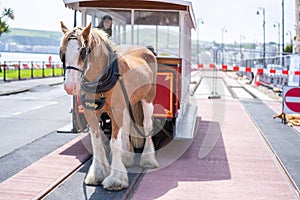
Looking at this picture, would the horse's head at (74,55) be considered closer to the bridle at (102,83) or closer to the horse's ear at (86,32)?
the horse's ear at (86,32)

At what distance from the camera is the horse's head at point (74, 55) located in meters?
4.53

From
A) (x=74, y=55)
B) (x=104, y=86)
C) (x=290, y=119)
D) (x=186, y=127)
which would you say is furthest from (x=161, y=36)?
(x=290, y=119)

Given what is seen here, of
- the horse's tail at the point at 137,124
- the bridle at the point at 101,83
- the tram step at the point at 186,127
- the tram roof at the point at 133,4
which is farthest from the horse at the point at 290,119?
the bridle at the point at 101,83

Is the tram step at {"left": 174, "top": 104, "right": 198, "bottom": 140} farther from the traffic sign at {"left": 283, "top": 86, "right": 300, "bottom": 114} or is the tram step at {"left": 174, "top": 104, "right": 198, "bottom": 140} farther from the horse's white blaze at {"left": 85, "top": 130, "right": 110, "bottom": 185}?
the traffic sign at {"left": 283, "top": 86, "right": 300, "bottom": 114}

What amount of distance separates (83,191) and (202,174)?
6.28 ft

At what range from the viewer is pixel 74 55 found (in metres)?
4.56

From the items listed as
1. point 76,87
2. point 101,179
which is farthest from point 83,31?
point 101,179

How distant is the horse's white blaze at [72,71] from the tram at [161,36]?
2.60 metres

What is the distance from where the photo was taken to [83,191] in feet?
17.1

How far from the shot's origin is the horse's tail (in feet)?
21.7

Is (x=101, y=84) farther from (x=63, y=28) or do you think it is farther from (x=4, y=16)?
(x=4, y=16)

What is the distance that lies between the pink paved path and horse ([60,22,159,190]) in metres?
0.49

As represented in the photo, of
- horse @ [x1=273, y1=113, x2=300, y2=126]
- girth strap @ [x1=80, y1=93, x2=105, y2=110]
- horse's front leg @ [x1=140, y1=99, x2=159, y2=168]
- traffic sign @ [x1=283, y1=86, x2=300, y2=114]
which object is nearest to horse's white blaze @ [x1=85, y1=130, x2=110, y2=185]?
girth strap @ [x1=80, y1=93, x2=105, y2=110]

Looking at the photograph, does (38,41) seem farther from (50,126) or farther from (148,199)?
(148,199)
